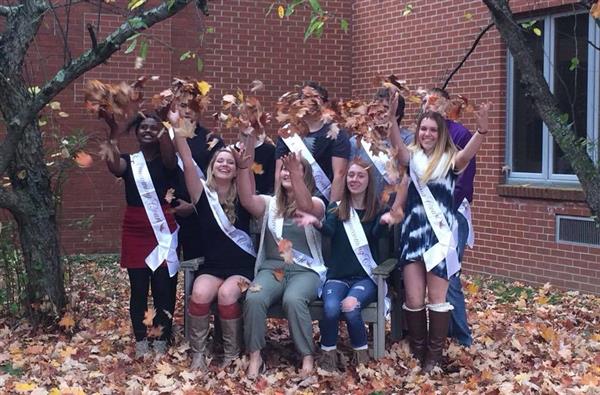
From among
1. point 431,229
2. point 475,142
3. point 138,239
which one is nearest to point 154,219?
point 138,239

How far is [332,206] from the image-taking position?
6.52 metres

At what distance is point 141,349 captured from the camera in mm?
6711

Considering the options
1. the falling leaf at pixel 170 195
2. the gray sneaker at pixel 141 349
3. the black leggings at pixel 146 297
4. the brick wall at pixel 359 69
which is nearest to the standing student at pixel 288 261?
the falling leaf at pixel 170 195

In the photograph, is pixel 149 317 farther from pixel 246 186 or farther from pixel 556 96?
pixel 556 96

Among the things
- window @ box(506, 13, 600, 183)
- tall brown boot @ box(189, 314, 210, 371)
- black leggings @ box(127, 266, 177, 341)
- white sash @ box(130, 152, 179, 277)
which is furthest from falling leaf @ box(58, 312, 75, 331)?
window @ box(506, 13, 600, 183)

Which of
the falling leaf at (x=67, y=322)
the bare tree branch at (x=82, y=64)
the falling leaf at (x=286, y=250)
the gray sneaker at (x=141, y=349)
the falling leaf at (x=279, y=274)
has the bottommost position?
the gray sneaker at (x=141, y=349)

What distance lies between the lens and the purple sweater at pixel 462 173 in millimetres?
6523

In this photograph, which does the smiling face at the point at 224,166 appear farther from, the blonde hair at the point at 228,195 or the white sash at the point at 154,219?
the white sash at the point at 154,219

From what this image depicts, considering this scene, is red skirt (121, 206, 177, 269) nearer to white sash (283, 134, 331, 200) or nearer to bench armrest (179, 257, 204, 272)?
bench armrest (179, 257, 204, 272)

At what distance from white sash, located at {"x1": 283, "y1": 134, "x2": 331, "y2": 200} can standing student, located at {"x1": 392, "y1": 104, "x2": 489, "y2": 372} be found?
0.70 meters

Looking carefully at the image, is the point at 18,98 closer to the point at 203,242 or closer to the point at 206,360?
the point at 203,242

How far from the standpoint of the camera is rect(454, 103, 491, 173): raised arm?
600 centimetres

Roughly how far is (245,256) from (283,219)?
399 millimetres

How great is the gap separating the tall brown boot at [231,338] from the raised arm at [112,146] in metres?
1.34
